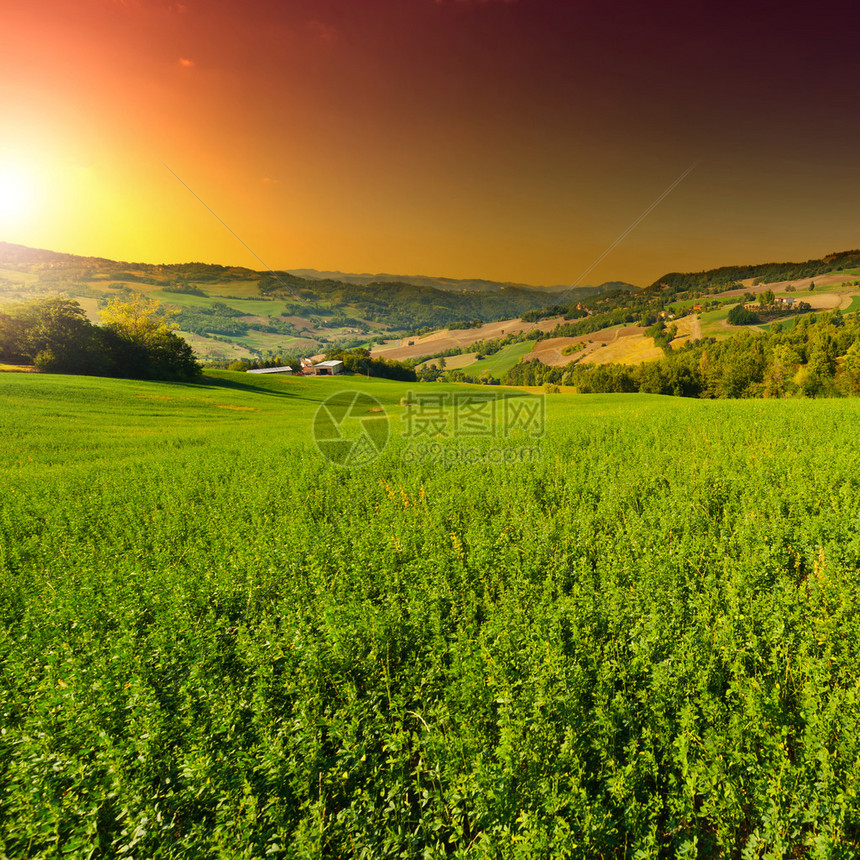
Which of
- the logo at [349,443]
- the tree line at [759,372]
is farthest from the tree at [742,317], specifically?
the logo at [349,443]

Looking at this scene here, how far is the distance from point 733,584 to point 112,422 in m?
37.6

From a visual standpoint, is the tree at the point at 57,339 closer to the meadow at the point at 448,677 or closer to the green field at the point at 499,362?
the meadow at the point at 448,677

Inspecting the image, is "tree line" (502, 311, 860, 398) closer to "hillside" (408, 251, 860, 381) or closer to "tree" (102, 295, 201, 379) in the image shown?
"hillside" (408, 251, 860, 381)

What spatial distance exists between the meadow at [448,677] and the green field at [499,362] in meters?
107

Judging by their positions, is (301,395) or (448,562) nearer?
(448,562)

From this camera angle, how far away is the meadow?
259cm

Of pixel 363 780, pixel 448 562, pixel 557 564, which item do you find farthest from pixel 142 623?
pixel 557 564

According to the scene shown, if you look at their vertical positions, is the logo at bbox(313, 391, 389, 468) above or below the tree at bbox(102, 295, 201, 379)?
below

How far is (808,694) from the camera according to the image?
10.1ft

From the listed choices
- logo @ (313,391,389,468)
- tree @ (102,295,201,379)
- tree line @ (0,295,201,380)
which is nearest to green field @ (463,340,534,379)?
tree @ (102,295,201,379)

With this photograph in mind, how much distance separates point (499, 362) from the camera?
5005 inches

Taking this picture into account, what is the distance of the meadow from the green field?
107 metres

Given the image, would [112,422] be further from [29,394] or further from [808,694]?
[808,694]

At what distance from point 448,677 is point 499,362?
128m
